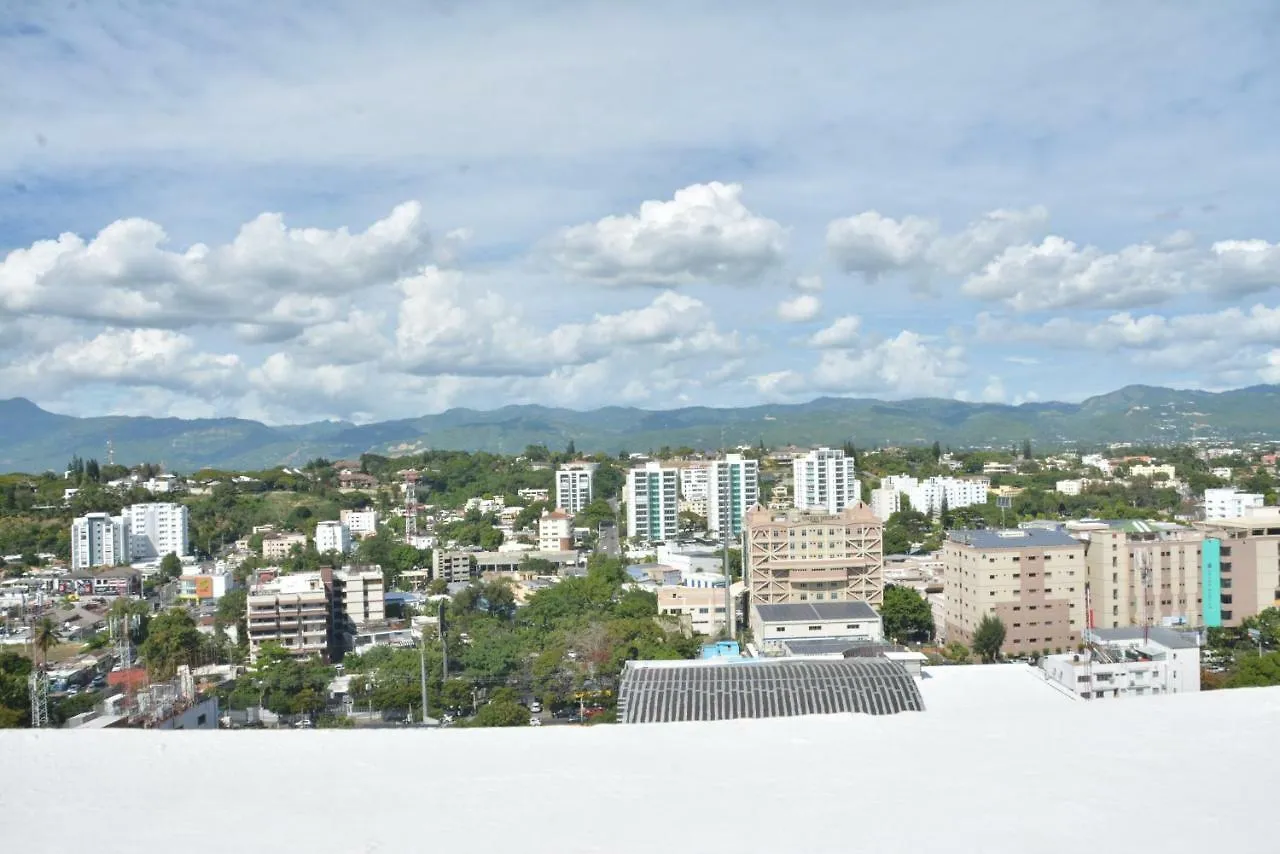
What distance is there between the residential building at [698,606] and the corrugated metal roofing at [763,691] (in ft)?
20.2

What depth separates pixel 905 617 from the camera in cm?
1048

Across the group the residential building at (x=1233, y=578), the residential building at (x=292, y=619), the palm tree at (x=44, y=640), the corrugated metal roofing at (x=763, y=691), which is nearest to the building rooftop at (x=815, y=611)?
the residential building at (x=1233, y=578)

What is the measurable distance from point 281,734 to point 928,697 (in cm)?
383

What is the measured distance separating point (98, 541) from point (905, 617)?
14832mm

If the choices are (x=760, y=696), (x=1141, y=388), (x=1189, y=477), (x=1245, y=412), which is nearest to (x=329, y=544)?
(x=760, y=696)

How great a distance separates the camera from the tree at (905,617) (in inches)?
411

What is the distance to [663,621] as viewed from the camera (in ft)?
34.2

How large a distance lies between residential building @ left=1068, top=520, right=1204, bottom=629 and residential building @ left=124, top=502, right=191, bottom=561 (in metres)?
16.7

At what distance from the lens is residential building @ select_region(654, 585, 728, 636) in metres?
11.0

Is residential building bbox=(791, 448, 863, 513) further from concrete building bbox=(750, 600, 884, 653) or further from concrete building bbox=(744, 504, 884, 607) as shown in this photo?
concrete building bbox=(750, 600, 884, 653)

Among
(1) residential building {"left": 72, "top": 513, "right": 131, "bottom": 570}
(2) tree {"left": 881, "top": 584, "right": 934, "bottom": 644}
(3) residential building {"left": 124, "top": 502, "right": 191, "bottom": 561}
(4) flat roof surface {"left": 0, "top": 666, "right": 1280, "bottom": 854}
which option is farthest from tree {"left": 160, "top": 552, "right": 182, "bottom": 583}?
(4) flat roof surface {"left": 0, "top": 666, "right": 1280, "bottom": 854}

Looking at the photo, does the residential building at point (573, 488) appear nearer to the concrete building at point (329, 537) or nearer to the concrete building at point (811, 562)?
the concrete building at point (329, 537)

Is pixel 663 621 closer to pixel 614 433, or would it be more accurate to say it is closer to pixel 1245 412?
pixel 1245 412

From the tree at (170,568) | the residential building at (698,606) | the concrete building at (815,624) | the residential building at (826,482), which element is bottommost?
the tree at (170,568)
